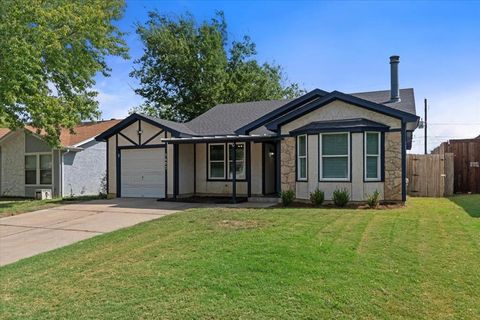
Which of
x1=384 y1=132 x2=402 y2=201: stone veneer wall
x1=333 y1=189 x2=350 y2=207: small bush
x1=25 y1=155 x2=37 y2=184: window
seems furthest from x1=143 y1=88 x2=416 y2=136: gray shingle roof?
→ x1=25 y1=155 x2=37 y2=184: window

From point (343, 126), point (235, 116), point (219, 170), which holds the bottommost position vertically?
point (219, 170)

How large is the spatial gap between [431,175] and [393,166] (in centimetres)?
496

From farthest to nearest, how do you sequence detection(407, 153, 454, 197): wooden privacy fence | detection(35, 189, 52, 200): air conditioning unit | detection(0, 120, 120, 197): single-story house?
detection(0, 120, 120, 197): single-story house < detection(35, 189, 52, 200): air conditioning unit < detection(407, 153, 454, 197): wooden privacy fence

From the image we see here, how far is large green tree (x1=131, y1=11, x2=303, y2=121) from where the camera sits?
101 ft

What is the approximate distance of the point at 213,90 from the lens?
1177 inches

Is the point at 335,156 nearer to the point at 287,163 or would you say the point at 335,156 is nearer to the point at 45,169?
the point at 287,163

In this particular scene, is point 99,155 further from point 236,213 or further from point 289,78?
point 289,78

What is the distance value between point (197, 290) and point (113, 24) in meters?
20.1

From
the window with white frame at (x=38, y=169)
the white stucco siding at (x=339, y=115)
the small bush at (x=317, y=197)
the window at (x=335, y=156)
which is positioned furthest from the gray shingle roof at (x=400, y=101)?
the window with white frame at (x=38, y=169)

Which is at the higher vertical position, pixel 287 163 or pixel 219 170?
pixel 287 163

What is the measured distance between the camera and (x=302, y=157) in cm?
1362

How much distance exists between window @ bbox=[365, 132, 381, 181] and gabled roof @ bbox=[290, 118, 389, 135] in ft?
0.87

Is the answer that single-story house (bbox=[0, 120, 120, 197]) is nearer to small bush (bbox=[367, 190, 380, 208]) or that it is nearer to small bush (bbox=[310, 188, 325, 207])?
small bush (bbox=[310, 188, 325, 207])

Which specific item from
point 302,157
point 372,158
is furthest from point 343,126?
point 302,157
